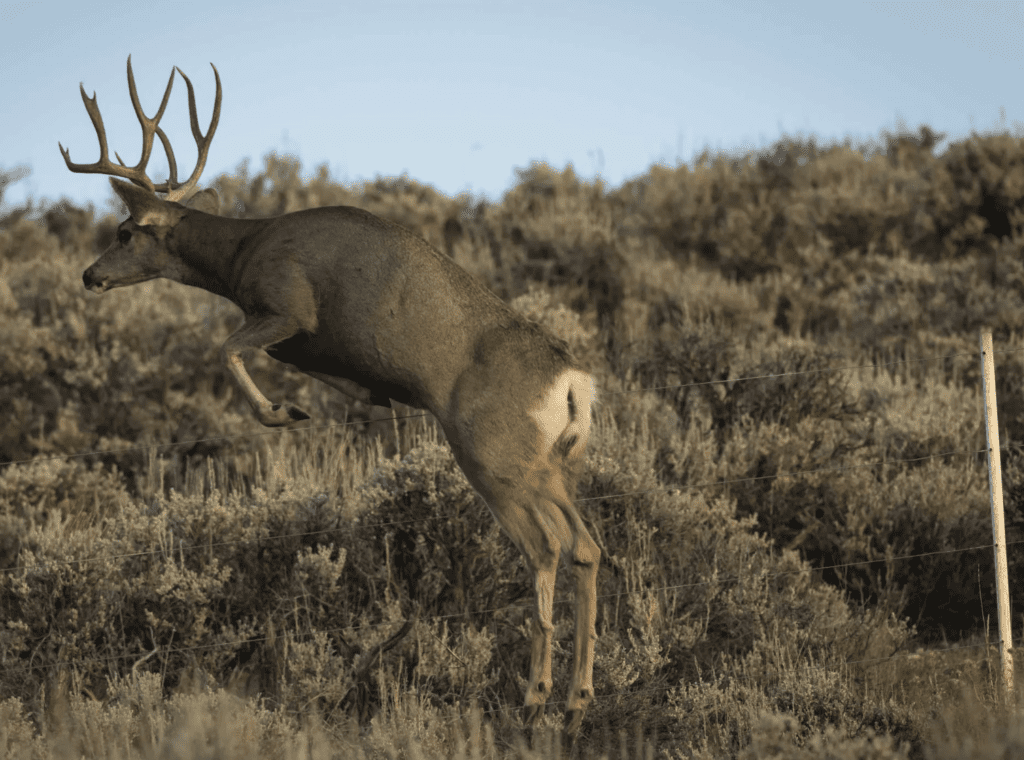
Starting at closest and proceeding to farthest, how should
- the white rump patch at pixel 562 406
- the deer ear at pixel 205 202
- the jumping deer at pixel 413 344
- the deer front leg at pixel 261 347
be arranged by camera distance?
the deer front leg at pixel 261 347, the jumping deer at pixel 413 344, the white rump patch at pixel 562 406, the deer ear at pixel 205 202

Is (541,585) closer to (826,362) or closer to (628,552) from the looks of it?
(628,552)

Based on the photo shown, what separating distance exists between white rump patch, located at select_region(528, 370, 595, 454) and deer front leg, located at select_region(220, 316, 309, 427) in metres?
1.19

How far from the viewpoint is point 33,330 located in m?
12.1

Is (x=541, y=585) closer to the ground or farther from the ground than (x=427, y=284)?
closer to the ground

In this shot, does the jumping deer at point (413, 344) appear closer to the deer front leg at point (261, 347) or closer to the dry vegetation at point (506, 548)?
the deer front leg at point (261, 347)

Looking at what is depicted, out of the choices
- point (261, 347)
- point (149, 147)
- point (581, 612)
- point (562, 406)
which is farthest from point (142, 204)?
point (581, 612)

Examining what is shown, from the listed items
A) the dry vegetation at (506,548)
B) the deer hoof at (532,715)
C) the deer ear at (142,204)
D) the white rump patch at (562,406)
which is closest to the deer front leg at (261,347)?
the deer ear at (142,204)

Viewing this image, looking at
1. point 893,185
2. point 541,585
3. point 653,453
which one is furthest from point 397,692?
point 893,185

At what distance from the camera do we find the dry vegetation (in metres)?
5.68

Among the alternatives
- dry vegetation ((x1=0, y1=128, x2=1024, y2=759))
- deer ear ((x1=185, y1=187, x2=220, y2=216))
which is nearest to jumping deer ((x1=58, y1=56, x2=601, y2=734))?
deer ear ((x1=185, y1=187, x2=220, y2=216))

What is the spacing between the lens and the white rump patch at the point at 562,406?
5.32 m

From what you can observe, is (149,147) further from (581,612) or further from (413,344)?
(581,612)

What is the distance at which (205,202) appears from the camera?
20.1 ft

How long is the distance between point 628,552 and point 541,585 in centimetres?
241
